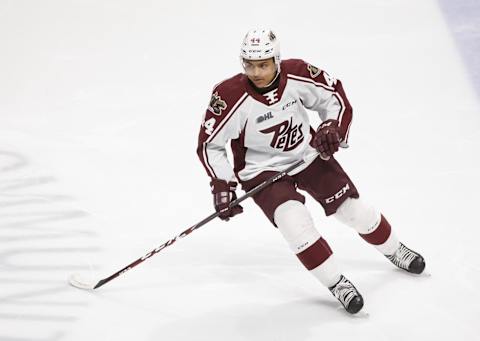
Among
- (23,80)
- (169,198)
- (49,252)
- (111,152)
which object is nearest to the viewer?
(49,252)

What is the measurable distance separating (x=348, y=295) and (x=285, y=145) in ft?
2.18

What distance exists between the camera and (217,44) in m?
5.95

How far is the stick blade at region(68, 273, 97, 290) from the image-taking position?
400 cm

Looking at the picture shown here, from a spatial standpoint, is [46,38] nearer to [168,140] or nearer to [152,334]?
[168,140]

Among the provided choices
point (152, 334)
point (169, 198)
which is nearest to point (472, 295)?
point (152, 334)

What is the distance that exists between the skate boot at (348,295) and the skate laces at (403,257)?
0.34 m

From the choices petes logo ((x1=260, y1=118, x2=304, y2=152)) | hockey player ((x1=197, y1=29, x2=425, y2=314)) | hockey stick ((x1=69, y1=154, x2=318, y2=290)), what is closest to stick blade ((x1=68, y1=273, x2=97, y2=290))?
hockey stick ((x1=69, y1=154, x2=318, y2=290))

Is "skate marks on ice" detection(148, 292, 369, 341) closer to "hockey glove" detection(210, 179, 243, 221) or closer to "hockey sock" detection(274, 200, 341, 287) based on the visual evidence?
"hockey sock" detection(274, 200, 341, 287)

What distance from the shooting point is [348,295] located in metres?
3.66

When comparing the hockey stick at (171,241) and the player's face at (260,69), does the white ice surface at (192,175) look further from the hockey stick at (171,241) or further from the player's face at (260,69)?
the player's face at (260,69)

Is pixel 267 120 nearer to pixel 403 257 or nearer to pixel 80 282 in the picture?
pixel 403 257

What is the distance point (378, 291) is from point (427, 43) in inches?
92.4

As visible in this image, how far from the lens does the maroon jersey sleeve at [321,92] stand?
3650 mm

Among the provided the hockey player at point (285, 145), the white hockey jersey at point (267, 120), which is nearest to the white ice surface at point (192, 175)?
the hockey player at point (285, 145)
